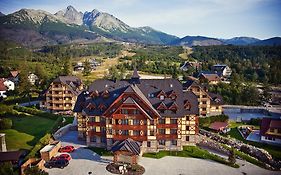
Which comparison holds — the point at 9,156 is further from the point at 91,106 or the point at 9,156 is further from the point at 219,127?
the point at 219,127

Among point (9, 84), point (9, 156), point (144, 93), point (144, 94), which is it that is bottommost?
point (9, 156)

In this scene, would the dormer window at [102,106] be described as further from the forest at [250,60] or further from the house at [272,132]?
the forest at [250,60]

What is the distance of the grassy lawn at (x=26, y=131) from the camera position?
46938 mm

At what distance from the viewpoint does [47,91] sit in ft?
232

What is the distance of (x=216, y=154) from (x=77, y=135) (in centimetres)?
2389

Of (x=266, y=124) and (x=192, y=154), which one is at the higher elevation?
(x=266, y=124)

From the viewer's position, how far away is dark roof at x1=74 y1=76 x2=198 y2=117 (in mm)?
43844

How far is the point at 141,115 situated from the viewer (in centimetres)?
4225

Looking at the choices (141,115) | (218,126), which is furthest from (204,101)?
(141,115)

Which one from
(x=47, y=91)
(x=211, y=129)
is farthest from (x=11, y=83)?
(x=211, y=129)

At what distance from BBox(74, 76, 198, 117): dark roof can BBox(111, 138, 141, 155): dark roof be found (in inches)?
220

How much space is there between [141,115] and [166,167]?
851 cm

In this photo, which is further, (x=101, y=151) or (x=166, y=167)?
(x=101, y=151)

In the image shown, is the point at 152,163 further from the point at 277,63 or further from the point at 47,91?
the point at 277,63
